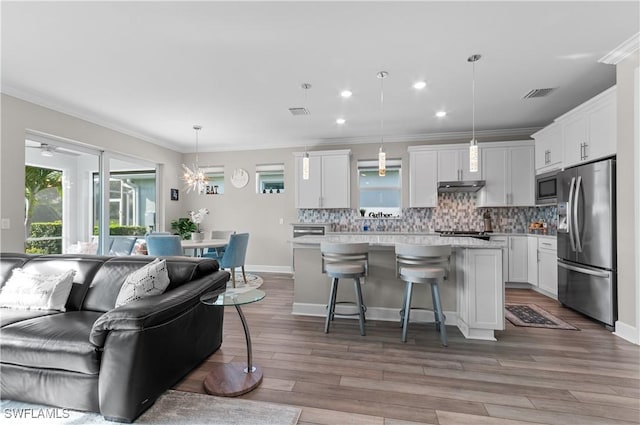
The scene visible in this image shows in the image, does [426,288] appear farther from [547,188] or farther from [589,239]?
[547,188]

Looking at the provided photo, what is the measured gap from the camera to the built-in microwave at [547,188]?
424 centimetres

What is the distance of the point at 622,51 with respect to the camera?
2.73 metres

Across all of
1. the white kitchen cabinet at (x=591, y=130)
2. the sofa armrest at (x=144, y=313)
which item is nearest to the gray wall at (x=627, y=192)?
the white kitchen cabinet at (x=591, y=130)

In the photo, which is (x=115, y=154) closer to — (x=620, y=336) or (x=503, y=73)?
(x=503, y=73)

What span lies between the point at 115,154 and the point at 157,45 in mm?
3269

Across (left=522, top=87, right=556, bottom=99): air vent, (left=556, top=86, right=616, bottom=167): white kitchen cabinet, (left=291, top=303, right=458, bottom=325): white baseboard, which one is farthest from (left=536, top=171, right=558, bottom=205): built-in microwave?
(left=291, top=303, right=458, bottom=325): white baseboard

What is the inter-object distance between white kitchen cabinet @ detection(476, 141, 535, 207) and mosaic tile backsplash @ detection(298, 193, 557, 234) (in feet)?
1.18

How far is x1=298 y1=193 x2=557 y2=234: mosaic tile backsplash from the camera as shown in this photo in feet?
17.2

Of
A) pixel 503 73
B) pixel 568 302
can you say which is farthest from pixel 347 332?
pixel 503 73

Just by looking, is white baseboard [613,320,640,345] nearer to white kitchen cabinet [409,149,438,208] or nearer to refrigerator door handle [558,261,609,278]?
refrigerator door handle [558,261,609,278]

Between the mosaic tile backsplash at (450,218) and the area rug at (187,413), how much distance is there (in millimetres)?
4238

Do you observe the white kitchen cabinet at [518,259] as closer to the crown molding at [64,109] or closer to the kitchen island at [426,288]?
the kitchen island at [426,288]

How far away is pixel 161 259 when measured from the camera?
2.49m

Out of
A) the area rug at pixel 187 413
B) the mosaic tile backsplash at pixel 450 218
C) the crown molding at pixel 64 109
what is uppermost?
the crown molding at pixel 64 109
